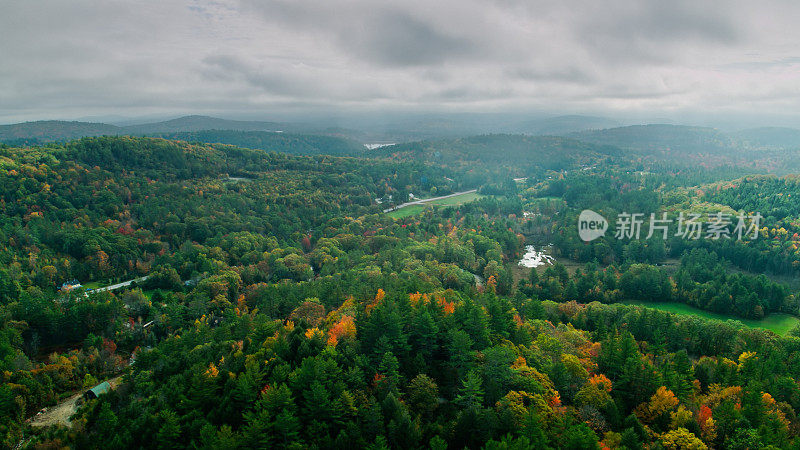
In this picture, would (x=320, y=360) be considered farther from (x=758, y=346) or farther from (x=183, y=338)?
(x=758, y=346)

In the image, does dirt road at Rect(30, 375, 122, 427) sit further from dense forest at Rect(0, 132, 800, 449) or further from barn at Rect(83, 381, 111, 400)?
dense forest at Rect(0, 132, 800, 449)

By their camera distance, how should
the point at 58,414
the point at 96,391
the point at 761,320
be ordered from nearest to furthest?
the point at 58,414 → the point at 96,391 → the point at 761,320

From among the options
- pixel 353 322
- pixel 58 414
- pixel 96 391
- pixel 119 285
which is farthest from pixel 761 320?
pixel 119 285

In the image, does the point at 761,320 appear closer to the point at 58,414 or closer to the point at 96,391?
the point at 96,391

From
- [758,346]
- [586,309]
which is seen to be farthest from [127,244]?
[758,346]

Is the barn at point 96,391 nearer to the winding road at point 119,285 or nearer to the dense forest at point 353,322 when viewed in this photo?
the dense forest at point 353,322

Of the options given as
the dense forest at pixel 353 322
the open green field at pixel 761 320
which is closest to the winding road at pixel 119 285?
the dense forest at pixel 353 322

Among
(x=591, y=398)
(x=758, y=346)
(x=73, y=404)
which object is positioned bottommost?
(x=73, y=404)

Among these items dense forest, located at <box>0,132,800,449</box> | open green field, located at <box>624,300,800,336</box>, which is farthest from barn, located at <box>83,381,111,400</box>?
open green field, located at <box>624,300,800,336</box>
